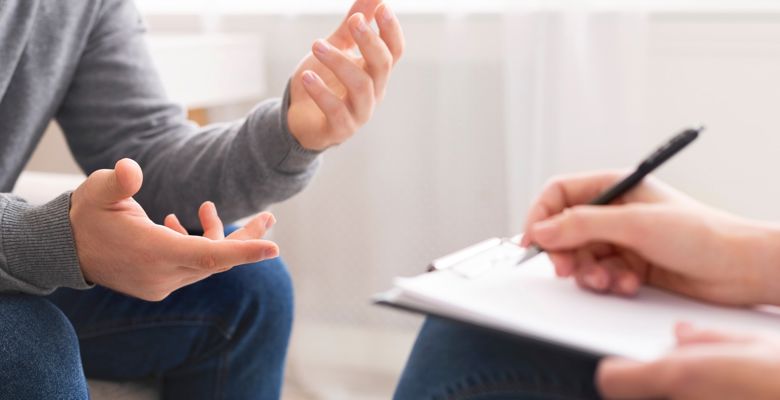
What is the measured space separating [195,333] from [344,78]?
32cm

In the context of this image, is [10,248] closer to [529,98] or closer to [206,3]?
[529,98]

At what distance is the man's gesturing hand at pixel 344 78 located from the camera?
2.86 ft

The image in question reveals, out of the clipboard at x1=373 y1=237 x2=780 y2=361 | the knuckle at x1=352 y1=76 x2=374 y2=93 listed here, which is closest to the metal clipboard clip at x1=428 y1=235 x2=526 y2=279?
the clipboard at x1=373 y1=237 x2=780 y2=361

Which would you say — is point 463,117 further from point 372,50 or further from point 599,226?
point 599,226

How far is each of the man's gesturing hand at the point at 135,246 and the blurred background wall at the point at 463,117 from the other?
2.66ft

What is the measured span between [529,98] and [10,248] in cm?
98

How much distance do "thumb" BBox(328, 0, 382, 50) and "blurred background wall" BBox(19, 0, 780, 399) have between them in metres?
0.63

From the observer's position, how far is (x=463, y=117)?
1619 mm

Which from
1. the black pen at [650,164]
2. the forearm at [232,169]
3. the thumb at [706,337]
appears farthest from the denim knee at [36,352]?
the thumb at [706,337]

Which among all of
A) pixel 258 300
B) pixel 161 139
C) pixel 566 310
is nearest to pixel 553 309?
pixel 566 310

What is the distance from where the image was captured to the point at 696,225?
1.92 ft

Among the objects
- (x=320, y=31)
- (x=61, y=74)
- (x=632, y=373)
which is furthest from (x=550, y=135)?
(x=632, y=373)

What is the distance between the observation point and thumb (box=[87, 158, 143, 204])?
68cm

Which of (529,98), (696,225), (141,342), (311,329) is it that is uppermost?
(696,225)
